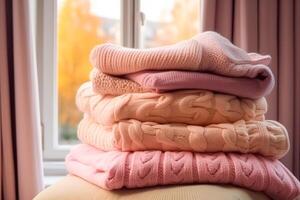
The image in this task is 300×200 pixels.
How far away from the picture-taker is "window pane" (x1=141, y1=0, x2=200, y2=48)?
5.53 feet

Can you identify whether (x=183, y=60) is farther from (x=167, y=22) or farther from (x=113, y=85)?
(x=167, y=22)

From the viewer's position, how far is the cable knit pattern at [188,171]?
70cm

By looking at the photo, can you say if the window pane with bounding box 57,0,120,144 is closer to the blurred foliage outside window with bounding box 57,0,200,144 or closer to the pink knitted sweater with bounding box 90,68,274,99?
the blurred foliage outside window with bounding box 57,0,200,144

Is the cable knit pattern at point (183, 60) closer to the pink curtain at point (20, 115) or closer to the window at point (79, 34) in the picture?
the pink curtain at point (20, 115)

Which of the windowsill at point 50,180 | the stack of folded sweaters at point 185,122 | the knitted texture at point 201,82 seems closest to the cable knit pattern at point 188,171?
the stack of folded sweaters at point 185,122

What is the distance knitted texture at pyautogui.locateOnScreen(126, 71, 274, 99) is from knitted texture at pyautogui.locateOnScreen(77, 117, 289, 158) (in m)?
0.07

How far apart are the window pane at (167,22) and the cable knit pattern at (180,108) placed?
0.92 meters

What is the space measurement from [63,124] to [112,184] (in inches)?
43.3


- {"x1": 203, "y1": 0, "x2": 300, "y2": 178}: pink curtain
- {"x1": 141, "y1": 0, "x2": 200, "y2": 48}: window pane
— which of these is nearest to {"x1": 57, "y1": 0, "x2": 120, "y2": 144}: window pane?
{"x1": 141, "y1": 0, "x2": 200, "y2": 48}: window pane

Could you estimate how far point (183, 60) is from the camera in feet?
2.58

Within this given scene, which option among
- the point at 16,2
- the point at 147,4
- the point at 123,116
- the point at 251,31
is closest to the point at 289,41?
the point at 251,31

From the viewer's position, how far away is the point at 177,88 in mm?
784

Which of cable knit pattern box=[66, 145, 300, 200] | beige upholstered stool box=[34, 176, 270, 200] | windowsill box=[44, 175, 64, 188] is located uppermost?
cable knit pattern box=[66, 145, 300, 200]

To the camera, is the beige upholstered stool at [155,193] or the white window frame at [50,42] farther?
the white window frame at [50,42]
